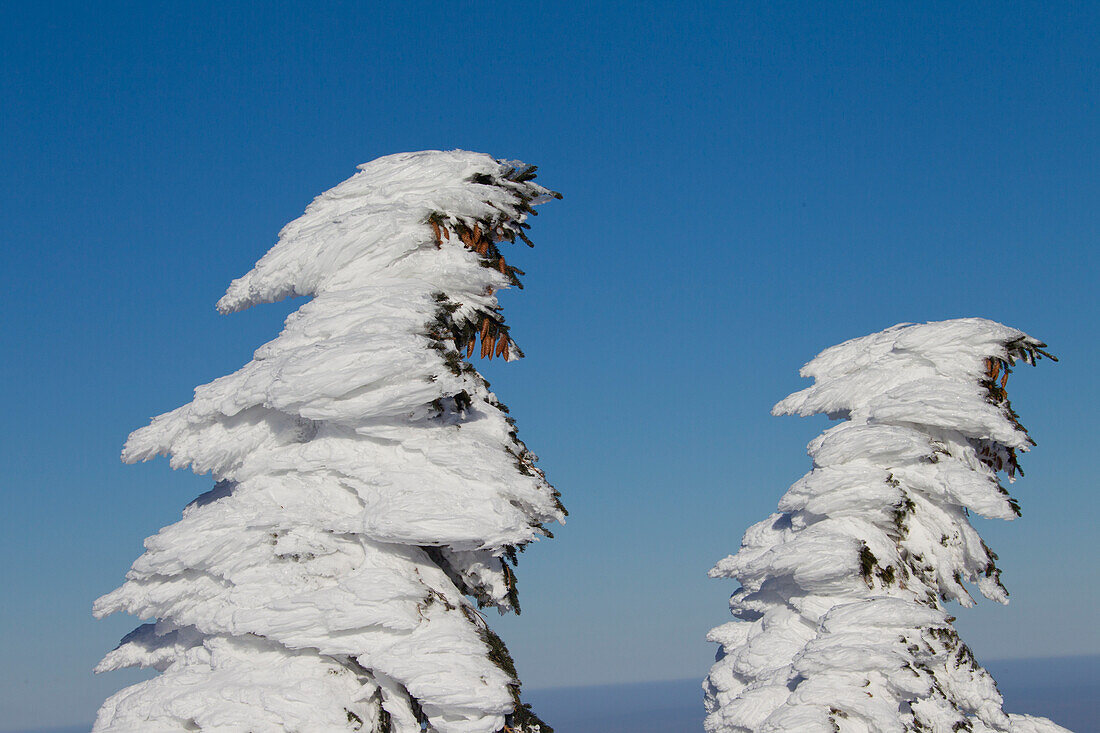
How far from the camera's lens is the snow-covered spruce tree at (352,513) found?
1090 cm

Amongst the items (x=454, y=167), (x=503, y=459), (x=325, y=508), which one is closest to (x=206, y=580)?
(x=325, y=508)

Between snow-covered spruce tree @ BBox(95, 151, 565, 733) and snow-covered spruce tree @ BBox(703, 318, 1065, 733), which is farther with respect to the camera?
snow-covered spruce tree @ BBox(703, 318, 1065, 733)

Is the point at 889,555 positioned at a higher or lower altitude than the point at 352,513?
higher

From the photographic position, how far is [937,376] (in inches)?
727

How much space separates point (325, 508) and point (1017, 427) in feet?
40.2

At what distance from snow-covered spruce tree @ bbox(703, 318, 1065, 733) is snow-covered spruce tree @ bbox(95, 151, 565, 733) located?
6.65 m

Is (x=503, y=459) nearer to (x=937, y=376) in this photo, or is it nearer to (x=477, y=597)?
(x=477, y=597)

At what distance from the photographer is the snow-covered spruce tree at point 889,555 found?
15.9 meters

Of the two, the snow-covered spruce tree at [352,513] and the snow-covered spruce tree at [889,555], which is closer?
the snow-covered spruce tree at [352,513]

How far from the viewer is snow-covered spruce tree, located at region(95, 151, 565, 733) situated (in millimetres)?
10898

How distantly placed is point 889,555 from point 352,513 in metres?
9.86

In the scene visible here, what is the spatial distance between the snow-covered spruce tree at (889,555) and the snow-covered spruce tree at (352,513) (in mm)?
6653

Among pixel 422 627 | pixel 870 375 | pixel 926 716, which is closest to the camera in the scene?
pixel 422 627

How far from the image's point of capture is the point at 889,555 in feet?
56.9
